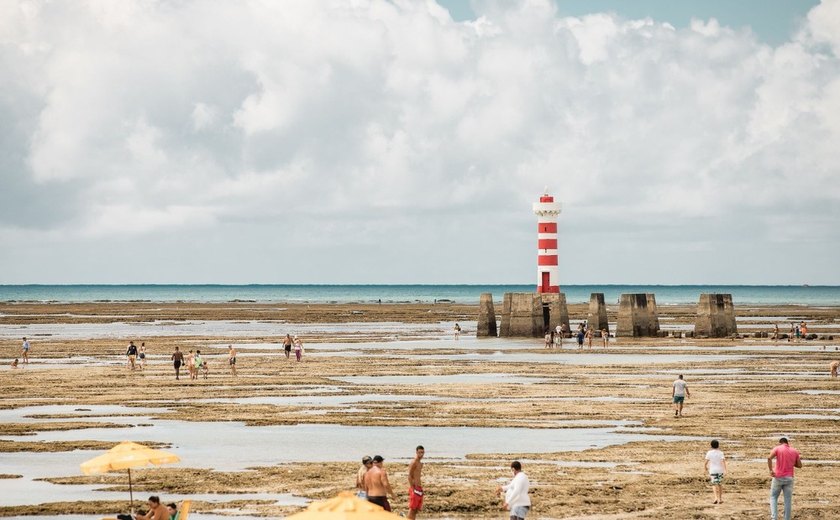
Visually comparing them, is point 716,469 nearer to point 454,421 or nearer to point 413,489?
point 413,489

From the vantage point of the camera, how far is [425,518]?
22.6 m

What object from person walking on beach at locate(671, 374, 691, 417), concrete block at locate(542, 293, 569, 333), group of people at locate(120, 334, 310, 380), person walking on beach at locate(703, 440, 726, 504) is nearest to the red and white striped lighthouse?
concrete block at locate(542, 293, 569, 333)

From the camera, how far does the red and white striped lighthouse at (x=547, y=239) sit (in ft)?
253

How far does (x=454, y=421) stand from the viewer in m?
36.2

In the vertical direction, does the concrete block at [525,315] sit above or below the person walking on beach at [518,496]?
above

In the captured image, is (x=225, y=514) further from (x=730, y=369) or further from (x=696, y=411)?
(x=730, y=369)

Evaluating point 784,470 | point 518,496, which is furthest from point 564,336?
point 518,496

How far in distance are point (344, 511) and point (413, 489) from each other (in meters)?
7.52

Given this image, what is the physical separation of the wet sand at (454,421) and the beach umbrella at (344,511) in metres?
8.58

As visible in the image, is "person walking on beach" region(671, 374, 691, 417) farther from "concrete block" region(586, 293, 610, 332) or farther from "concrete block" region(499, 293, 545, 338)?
"concrete block" region(586, 293, 610, 332)

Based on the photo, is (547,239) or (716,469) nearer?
(716,469)

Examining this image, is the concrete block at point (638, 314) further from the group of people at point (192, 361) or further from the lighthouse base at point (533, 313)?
the group of people at point (192, 361)

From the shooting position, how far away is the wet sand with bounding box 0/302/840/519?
24.5 meters

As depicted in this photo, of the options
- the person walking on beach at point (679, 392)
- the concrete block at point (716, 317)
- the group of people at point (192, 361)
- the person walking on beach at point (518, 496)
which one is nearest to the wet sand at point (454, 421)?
the person walking on beach at point (679, 392)
